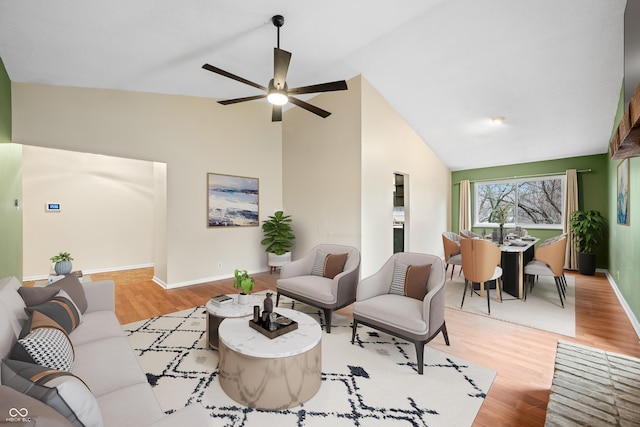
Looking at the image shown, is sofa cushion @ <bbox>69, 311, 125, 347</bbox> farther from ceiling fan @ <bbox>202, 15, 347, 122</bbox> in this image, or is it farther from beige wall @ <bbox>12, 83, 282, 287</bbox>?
beige wall @ <bbox>12, 83, 282, 287</bbox>

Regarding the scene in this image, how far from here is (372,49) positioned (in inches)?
158

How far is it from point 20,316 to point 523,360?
3.71 m

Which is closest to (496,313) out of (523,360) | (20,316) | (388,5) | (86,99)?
(523,360)

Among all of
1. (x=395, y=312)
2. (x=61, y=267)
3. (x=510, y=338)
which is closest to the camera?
(x=395, y=312)

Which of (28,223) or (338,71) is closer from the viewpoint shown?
(338,71)

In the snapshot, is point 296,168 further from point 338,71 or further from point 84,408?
point 84,408

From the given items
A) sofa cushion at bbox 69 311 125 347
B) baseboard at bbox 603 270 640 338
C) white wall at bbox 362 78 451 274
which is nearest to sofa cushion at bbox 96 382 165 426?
sofa cushion at bbox 69 311 125 347

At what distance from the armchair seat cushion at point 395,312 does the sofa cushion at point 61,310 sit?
7.08ft

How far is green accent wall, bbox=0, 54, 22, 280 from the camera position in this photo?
116 inches

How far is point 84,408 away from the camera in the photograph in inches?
37.9

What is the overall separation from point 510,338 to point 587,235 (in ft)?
14.2

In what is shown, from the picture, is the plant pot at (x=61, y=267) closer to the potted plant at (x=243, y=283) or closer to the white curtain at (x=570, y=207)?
the potted plant at (x=243, y=283)

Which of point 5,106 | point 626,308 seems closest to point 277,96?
point 5,106

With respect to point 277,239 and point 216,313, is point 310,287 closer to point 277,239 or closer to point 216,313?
point 216,313
